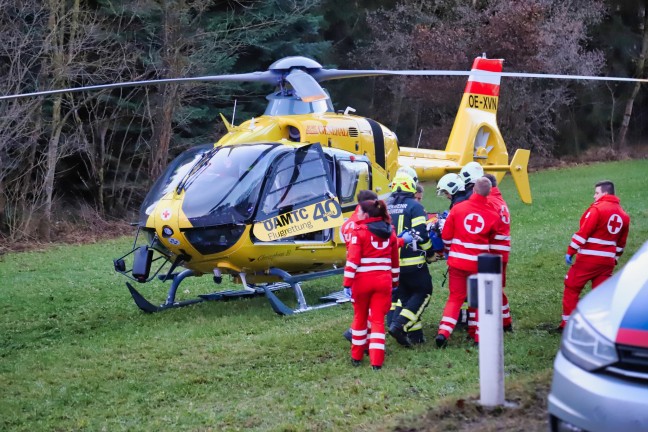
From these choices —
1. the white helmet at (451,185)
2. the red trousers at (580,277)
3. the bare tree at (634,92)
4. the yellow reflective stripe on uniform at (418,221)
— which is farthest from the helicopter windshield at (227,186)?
the bare tree at (634,92)

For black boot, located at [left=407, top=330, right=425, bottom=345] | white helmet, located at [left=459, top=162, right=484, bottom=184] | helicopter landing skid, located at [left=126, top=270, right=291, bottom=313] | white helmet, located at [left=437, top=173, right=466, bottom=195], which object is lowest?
helicopter landing skid, located at [left=126, top=270, right=291, bottom=313]

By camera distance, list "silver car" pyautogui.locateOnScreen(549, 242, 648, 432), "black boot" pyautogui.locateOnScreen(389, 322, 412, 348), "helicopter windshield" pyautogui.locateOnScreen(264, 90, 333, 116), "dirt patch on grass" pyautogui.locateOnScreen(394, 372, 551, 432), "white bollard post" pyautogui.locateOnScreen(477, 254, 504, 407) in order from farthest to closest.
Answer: "helicopter windshield" pyautogui.locateOnScreen(264, 90, 333, 116)
"black boot" pyautogui.locateOnScreen(389, 322, 412, 348)
"white bollard post" pyautogui.locateOnScreen(477, 254, 504, 407)
"dirt patch on grass" pyautogui.locateOnScreen(394, 372, 551, 432)
"silver car" pyautogui.locateOnScreen(549, 242, 648, 432)

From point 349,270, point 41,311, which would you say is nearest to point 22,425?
point 349,270

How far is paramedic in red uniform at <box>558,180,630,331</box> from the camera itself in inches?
383

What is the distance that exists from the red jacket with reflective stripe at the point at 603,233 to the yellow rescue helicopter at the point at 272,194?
3.01 meters

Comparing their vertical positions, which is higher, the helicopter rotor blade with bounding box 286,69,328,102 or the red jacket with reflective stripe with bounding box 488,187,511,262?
the helicopter rotor blade with bounding box 286,69,328,102

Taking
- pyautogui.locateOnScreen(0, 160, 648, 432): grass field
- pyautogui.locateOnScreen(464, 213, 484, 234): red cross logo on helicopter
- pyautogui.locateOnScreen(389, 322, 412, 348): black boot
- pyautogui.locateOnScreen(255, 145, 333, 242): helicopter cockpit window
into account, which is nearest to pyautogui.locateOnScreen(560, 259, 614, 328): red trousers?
pyautogui.locateOnScreen(0, 160, 648, 432): grass field

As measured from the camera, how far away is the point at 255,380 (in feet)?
28.9

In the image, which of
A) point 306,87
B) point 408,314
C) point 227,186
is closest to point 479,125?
point 306,87

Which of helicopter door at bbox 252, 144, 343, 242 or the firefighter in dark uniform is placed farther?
helicopter door at bbox 252, 144, 343, 242

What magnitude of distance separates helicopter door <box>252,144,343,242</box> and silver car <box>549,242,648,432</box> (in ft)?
23.2

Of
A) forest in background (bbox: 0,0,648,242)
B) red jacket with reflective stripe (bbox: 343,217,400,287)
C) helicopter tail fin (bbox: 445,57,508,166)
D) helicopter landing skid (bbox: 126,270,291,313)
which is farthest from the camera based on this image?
forest in background (bbox: 0,0,648,242)

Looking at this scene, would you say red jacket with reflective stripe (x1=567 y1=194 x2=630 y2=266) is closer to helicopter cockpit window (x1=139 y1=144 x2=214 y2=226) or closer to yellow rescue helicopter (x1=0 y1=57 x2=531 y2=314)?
yellow rescue helicopter (x1=0 y1=57 x2=531 y2=314)

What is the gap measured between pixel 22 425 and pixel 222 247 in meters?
4.28
